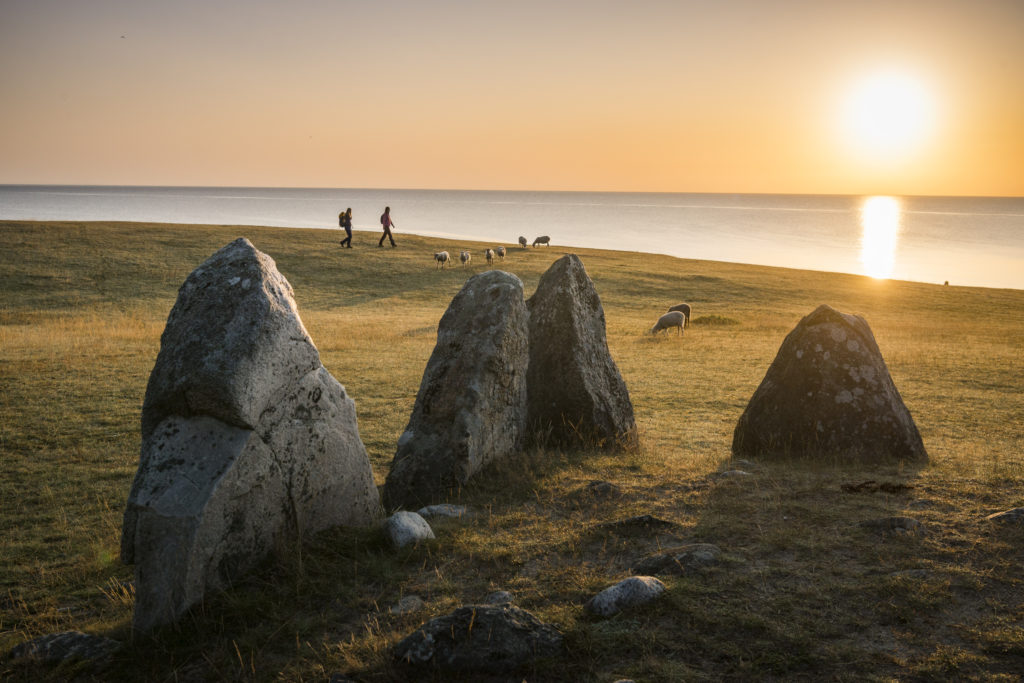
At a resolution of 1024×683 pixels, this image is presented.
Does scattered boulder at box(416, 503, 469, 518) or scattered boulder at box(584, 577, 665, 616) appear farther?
scattered boulder at box(416, 503, 469, 518)

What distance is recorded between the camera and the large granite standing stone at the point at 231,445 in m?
5.54

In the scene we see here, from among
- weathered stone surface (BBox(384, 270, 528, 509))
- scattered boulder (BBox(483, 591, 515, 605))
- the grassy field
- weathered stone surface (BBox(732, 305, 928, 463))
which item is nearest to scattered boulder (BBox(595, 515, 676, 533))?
the grassy field

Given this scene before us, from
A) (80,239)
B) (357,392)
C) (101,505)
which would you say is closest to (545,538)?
(101,505)

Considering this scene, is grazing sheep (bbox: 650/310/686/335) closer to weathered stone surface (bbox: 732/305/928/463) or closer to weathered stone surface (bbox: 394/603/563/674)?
weathered stone surface (bbox: 732/305/928/463)

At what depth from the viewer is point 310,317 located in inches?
1114

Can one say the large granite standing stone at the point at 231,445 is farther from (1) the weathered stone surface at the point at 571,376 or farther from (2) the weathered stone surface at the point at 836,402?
(2) the weathered stone surface at the point at 836,402

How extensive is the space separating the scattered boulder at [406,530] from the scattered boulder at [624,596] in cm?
205

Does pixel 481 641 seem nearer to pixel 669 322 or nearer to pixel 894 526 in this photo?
pixel 894 526

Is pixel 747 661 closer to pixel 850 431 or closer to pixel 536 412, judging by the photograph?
pixel 850 431

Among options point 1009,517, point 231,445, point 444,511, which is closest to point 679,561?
point 444,511

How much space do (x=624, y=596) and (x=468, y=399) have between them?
4.20 m

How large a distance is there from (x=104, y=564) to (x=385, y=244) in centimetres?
4756

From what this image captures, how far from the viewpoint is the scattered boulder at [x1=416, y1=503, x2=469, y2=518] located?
25.3 feet

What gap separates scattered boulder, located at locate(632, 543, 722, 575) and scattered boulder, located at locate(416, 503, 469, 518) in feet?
7.92
